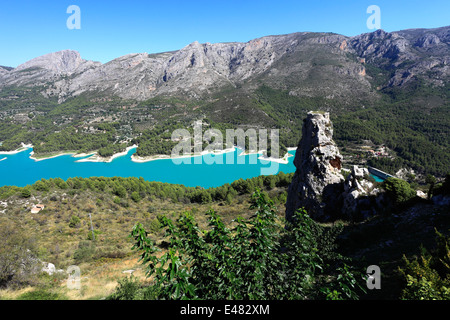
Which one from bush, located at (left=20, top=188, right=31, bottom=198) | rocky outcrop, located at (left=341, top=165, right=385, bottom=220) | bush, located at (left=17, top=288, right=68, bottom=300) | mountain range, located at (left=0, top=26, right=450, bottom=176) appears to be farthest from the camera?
mountain range, located at (left=0, top=26, right=450, bottom=176)

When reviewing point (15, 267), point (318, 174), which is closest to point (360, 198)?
point (318, 174)

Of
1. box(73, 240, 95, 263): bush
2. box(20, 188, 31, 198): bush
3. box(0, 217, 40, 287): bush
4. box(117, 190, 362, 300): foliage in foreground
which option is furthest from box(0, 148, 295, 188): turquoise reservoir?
box(117, 190, 362, 300): foliage in foreground

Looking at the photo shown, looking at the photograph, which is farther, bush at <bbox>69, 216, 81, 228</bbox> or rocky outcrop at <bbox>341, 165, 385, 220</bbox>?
bush at <bbox>69, 216, 81, 228</bbox>

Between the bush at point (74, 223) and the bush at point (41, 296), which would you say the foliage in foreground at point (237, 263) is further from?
the bush at point (74, 223)

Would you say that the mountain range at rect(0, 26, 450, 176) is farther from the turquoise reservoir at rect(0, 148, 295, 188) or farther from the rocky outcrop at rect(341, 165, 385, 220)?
the rocky outcrop at rect(341, 165, 385, 220)

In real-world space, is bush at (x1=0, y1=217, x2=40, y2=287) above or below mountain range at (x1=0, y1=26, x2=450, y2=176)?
below

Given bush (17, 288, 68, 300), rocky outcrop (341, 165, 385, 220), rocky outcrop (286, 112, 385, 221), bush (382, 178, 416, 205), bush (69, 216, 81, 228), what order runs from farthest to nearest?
1. bush (69, 216, 81, 228)
2. rocky outcrop (286, 112, 385, 221)
3. rocky outcrop (341, 165, 385, 220)
4. bush (382, 178, 416, 205)
5. bush (17, 288, 68, 300)

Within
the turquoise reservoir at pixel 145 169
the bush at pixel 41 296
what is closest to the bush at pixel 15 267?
the bush at pixel 41 296
